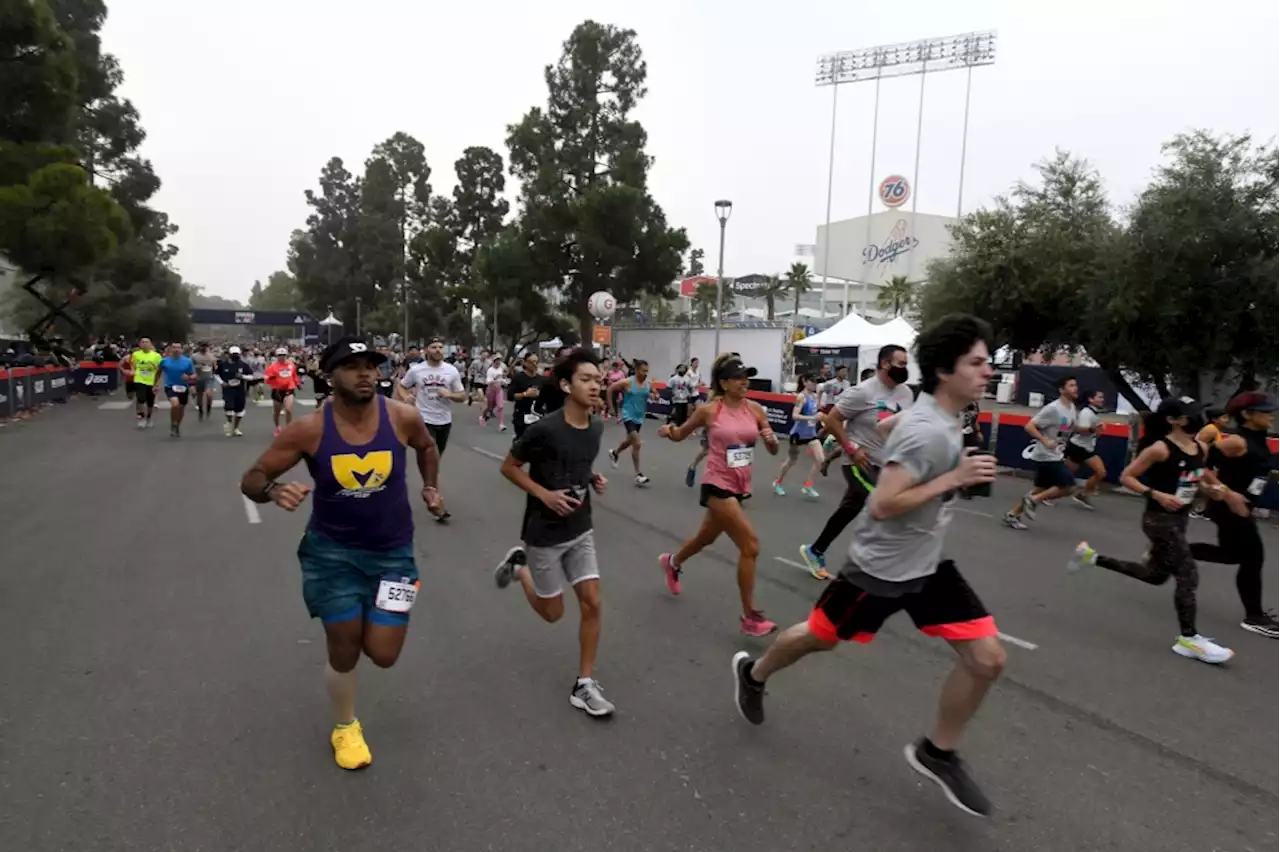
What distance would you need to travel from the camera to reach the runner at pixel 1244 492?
5.41 m

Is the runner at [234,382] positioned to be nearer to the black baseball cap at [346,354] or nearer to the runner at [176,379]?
the runner at [176,379]

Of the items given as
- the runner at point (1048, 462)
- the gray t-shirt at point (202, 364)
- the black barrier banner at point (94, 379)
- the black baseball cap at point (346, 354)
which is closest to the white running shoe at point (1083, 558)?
the runner at point (1048, 462)

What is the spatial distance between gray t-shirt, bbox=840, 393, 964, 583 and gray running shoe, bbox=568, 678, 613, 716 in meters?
1.34

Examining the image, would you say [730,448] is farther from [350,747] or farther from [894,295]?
[894,295]

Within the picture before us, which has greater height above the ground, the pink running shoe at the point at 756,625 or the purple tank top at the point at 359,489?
the purple tank top at the point at 359,489

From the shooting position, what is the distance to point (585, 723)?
3.87 metres

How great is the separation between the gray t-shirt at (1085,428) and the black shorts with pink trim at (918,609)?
307 inches

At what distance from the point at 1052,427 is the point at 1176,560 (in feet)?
15.3

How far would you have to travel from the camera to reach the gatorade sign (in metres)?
69.8

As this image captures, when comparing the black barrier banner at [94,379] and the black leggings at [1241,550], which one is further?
the black barrier banner at [94,379]

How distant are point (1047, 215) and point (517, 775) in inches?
636

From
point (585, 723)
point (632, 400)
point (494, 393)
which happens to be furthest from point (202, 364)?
point (585, 723)

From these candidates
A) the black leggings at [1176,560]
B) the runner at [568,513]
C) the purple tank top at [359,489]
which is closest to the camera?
the purple tank top at [359,489]

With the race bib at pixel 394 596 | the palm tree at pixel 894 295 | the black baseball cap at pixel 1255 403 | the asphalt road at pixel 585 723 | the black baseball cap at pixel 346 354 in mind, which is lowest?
the asphalt road at pixel 585 723
